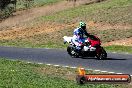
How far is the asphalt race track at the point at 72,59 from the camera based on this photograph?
71.2 feet

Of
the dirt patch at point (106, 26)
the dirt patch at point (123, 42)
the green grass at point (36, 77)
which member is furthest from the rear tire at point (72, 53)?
the dirt patch at point (106, 26)

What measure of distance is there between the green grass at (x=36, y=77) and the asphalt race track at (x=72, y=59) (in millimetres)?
1778

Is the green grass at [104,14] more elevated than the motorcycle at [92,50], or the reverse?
the motorcycle at [92,50]

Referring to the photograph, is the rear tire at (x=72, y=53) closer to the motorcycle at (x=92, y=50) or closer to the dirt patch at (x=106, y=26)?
the motorcycle at (x=92, y=50)

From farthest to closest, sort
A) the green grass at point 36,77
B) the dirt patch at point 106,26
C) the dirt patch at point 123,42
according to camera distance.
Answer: the dirt patch at point 106,26 → the dirt patch at point 123,42 → the green grass at point 36,77

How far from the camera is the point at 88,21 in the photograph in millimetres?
48188

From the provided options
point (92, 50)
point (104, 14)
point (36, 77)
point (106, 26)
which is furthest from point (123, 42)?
point (36, 77)

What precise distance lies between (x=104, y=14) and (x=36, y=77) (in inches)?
1303

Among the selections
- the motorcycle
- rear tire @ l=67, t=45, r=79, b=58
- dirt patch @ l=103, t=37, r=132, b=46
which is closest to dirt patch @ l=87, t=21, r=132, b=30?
dirt patch @ l=103, t=37, r=132, b=46

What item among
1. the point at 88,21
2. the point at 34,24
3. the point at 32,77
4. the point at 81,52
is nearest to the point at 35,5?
the point at 34,24

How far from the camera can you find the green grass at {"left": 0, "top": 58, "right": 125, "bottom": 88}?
15.6 m

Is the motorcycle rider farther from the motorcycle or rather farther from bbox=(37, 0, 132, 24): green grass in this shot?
bbox=(37, 0, 132, 24): green grass

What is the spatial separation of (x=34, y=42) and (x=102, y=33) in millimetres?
6514

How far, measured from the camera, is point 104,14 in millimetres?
49969
